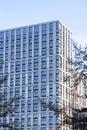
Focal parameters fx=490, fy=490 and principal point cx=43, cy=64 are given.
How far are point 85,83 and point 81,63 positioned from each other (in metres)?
0.77

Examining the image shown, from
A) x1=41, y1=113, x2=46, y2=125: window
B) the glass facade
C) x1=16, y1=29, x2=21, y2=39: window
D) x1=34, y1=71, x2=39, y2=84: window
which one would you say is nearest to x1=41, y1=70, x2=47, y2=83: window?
the glass facade

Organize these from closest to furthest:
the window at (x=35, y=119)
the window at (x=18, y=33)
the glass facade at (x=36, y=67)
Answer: the window at (x=35, y=119), the glass facade at (x=36, y=67), the window at (x=18, y=33)

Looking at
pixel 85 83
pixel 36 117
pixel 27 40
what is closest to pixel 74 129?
pixel 85 83

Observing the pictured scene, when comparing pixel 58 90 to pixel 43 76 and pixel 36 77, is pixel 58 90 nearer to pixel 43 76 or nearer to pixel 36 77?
pixel 43 76

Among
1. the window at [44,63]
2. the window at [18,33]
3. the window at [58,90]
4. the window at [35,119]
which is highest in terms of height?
the window at [18,33]

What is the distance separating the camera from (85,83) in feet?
51.4

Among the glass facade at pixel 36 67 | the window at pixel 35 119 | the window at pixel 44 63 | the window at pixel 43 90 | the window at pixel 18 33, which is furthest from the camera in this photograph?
the window at pixel 18 33

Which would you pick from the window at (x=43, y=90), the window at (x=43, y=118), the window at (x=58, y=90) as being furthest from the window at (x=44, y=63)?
the window at (x=43, y=118)

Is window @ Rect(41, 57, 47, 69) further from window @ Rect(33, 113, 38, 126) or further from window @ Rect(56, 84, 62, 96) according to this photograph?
window @ Rect(33, 113, 38, 126)

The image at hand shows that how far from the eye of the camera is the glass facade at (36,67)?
181500 millimetres

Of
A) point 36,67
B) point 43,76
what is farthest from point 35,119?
point 36,67

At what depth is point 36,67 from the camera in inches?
7470

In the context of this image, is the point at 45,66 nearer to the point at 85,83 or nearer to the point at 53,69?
the point at 53,69

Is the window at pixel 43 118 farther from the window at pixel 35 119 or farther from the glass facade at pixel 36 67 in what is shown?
the window at pixel 35 119
